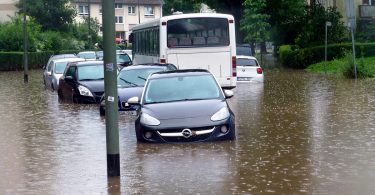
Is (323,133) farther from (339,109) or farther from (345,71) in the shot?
(345,71)

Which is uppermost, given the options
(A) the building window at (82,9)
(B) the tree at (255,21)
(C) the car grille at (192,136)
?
(A) the building window at (82,9)

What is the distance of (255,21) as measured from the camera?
58656 millimetres

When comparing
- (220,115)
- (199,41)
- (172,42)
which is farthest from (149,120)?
(199,41)

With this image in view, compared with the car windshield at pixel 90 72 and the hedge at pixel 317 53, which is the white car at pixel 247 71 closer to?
the car windshield at pixel 90 72

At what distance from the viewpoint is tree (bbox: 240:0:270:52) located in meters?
58.0

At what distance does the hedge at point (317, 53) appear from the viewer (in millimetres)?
49875

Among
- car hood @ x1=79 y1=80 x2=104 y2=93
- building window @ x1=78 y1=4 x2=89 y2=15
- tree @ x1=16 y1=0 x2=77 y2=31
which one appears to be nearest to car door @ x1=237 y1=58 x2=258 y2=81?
car hood @ x1=79 y1=80 x2=104 y2=93

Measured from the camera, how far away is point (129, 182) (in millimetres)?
12156

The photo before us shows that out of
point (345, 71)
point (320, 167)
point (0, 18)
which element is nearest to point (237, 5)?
point (345, 71)

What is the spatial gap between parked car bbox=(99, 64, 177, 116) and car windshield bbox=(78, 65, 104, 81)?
13.9ft

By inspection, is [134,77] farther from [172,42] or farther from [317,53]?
[317,53]

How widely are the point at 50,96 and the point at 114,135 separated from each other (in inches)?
833

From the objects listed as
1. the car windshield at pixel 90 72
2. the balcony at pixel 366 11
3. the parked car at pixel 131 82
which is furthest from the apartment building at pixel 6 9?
the parked car at pixel 131 82

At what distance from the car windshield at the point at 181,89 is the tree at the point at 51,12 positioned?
64.5 meters
